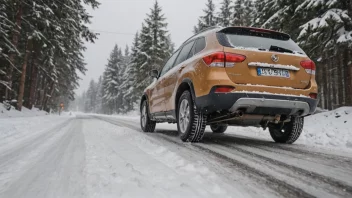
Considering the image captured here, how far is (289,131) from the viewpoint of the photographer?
4.46 metres

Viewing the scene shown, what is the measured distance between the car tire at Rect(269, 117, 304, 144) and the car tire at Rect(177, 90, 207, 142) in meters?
1.53

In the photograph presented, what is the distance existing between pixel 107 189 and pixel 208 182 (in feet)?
2.42

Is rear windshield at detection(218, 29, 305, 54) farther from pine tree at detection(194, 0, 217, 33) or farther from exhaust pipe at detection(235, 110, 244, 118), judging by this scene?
pine tree at detection(194, 0, 217, 33)

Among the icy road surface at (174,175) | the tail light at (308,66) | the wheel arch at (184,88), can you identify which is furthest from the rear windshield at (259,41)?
the icy road surface at (174,175)

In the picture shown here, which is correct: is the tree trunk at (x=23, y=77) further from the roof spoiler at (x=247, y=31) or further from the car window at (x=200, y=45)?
the roof spoiler at (x=247, y=31)

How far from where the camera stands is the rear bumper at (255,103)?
3434mm

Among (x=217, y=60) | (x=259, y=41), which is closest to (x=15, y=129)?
(x=217, y=60)

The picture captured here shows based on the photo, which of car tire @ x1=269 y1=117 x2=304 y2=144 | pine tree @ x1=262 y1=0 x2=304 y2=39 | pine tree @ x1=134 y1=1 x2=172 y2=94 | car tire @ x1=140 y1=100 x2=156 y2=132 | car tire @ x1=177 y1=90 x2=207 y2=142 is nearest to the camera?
car tire @ x1=177 y1=90 x2=207 y2=142

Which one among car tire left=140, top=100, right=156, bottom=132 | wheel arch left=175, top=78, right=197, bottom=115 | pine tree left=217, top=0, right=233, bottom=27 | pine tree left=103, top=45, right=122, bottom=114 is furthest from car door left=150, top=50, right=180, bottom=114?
pine tree left=103, top=45, right=122, bottom=114

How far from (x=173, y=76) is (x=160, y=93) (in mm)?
968

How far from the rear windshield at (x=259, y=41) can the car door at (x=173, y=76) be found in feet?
3.34

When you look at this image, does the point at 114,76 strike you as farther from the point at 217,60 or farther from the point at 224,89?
the point at 224,89

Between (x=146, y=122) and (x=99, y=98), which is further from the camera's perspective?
(x=99, y=98)

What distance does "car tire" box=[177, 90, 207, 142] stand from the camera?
3932 mm
